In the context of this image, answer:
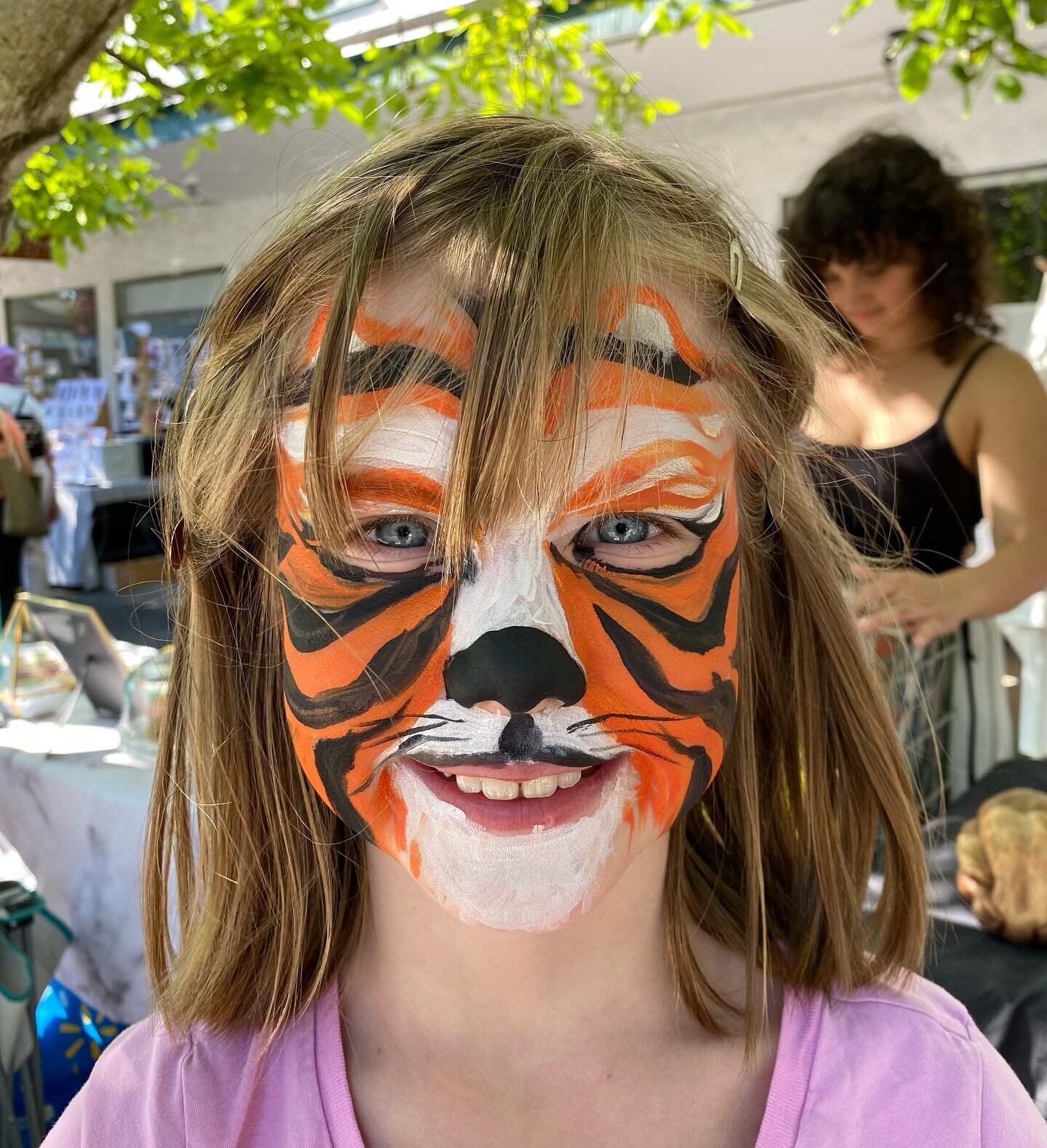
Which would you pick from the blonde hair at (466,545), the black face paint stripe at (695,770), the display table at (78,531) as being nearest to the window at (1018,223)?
the blonde hair at (466,545)

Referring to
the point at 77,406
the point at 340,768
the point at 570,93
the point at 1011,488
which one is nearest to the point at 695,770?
the point at 340,768

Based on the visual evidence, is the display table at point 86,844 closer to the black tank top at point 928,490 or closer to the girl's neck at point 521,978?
the girl's neck at point 521,978

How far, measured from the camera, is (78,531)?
289 inches

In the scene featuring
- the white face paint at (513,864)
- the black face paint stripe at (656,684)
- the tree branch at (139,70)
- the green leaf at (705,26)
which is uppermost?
the green leaf at (705,26)

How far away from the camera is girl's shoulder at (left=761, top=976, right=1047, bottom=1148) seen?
3.03ft

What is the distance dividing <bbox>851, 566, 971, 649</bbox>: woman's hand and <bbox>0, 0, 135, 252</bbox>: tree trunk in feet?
4.67

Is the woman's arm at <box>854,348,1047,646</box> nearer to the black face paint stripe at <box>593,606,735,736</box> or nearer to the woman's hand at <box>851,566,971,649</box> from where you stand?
the woman's hand at <box>851,566,971,649</box>

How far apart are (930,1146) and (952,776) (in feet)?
4.93

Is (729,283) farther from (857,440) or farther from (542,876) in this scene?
(857,440)

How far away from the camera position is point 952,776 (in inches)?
90.1

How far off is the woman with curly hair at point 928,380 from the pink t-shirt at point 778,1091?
1206mm

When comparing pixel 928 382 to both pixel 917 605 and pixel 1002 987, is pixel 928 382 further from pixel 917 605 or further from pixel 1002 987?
pixel 1002 987

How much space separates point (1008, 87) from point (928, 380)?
0.98 m

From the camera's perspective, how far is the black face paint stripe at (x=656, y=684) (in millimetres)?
842
